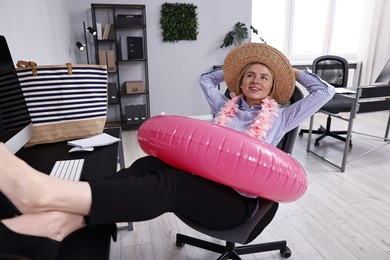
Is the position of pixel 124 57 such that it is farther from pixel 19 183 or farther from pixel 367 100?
pixel 19 183

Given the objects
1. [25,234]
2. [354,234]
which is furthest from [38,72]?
[354,234]

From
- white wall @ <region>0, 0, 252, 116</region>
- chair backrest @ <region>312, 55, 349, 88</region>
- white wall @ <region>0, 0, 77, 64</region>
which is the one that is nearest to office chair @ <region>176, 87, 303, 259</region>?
white wall @ <region>0, 0, 77, 64</region>

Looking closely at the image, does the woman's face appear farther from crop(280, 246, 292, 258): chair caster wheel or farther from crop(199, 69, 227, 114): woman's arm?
crop(280, 246, 292, 258): chair caster wheel

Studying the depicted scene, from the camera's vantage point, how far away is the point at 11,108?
1127 mm

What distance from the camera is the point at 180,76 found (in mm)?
4277

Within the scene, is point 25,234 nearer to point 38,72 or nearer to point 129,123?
point 38,72

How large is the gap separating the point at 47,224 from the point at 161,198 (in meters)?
0.34

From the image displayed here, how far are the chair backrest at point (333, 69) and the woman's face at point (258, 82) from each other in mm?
2260

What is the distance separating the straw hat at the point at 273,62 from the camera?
1.41 m

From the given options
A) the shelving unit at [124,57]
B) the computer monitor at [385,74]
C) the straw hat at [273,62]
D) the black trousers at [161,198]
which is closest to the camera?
the black trousers at [161,198]

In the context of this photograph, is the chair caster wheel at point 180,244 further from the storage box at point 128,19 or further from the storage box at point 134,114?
the storage box at point 128,19

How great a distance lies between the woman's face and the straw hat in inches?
1.1

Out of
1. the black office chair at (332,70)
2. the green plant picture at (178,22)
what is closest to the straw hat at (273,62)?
the black office chair at (332,70)

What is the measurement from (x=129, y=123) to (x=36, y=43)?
2.09 metres
